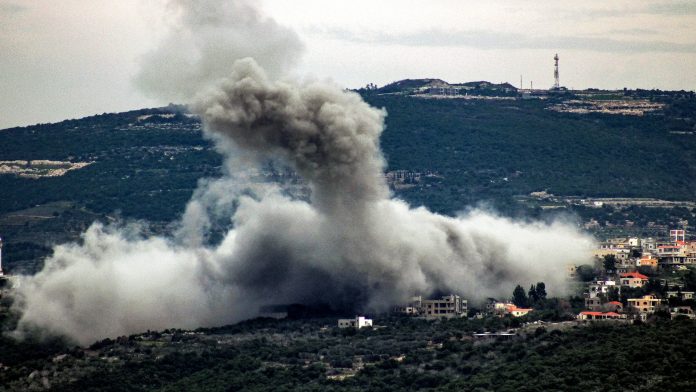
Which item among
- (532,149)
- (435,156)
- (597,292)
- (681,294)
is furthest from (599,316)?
(435,156)

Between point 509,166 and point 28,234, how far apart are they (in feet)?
129

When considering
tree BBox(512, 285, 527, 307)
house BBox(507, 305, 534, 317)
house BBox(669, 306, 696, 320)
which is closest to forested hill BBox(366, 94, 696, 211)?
tree BBox(512, 285, 527, 307)

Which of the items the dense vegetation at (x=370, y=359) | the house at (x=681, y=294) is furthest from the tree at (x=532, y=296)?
the house at (x=681, y=294)

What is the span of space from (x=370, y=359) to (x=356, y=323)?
7.67 meters

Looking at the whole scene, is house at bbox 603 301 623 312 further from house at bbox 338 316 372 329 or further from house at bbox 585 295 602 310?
house at bbox 338 316 372 329

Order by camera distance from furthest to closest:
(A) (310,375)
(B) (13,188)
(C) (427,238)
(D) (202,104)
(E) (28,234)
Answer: (B) (13,188) → (E) (28,234) → (C) (427,238) → (D) (202,104) → (A) (310,375)

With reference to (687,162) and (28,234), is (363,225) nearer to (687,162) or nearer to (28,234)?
(28,234)

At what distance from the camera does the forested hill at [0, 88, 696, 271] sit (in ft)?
537

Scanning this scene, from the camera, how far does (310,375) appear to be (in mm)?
99250

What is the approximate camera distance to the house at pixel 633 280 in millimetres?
115938

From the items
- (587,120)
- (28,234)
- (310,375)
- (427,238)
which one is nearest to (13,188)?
(28,234)

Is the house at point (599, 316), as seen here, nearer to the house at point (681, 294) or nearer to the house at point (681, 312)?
the house at point (681, 312)

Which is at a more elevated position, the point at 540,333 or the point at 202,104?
the point at 202,104

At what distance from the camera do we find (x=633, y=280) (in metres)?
117
